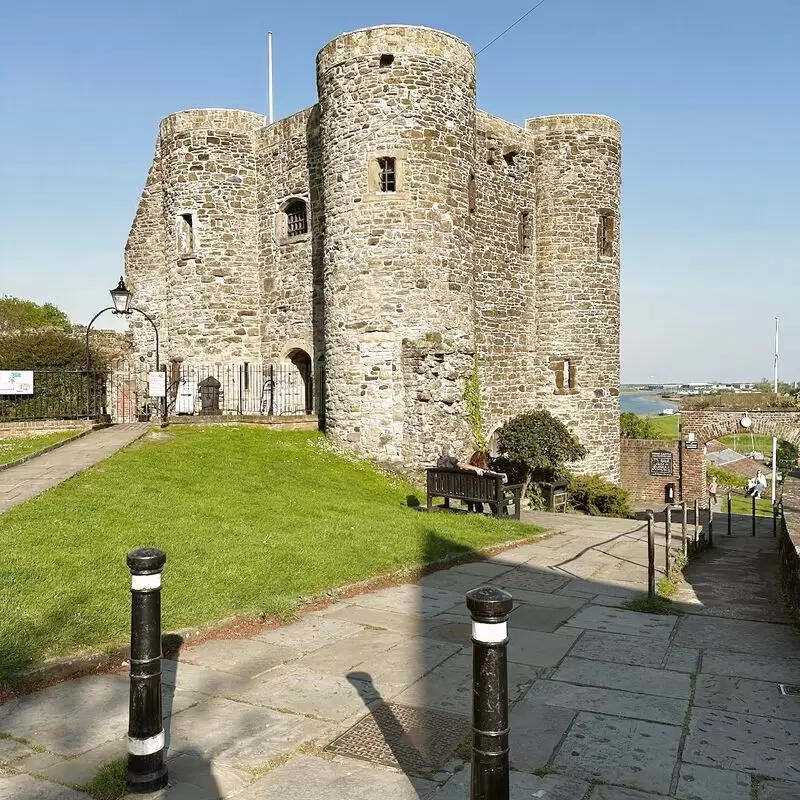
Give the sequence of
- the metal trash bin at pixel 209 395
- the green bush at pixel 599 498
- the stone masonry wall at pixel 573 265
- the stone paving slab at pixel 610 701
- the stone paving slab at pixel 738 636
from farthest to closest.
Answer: the stone masonry wall at pixel 573 265, the green bush at pixel 599 498, the metal trash bin at pixel 209 395, the stone paving slab at pixel 738 636, the stone paving slab at pixel 610 701

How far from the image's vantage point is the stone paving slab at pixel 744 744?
4113 mm

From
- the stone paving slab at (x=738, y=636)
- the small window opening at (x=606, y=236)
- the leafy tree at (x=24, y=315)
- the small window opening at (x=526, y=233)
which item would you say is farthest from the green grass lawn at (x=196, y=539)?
the leafy tree at (x=24, y=315)

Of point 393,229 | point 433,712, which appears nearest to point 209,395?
→ point 393,229

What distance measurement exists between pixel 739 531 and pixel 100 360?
65.9 feet

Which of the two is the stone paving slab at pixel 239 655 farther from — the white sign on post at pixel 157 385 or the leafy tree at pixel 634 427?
the leafy tree at pixel 634 427

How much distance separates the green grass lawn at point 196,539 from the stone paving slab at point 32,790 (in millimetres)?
1312

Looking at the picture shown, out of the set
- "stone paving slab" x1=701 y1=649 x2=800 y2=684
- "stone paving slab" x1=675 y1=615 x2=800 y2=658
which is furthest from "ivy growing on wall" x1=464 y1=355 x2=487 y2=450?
"stone paving slab" x1=701 y1=649 x2=800 y2=684

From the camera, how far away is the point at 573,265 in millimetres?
23656

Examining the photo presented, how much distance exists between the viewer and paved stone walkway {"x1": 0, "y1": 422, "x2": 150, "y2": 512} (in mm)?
10523

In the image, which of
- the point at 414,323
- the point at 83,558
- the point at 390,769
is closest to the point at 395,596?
the point at 83,558

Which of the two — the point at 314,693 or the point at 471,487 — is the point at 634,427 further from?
the point at 314,693

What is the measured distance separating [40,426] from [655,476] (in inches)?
833

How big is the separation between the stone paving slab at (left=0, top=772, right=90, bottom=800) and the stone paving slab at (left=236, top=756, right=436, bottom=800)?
0.84 meters

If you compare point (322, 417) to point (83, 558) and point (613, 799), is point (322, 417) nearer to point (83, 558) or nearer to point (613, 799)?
point (83, 558)
